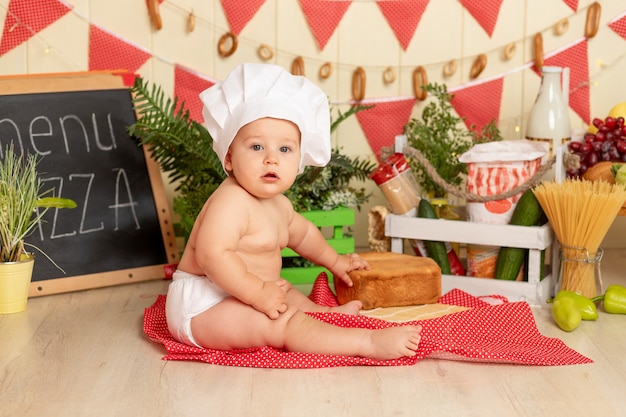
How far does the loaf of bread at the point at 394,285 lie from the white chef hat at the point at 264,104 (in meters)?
0.39

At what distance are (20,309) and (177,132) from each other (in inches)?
25.4

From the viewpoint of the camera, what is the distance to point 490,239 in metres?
2.44

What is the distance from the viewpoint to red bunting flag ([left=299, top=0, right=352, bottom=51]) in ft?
9.59

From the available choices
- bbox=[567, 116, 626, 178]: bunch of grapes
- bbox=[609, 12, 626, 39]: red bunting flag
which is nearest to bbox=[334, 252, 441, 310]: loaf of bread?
bbox=[567, 116, 626, 178]: bunch of grapes

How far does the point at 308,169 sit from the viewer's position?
2.63 metres

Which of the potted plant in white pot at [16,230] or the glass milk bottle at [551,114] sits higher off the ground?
the glass milk bottle at [551,114]

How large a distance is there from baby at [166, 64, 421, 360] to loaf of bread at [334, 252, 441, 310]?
270mm

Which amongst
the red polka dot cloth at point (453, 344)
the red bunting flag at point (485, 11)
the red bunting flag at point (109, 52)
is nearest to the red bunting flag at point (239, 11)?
the red bunting flag at point (109, 52)

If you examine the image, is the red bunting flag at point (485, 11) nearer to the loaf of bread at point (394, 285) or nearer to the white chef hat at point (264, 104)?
the loaf of bread at point (394, 285)

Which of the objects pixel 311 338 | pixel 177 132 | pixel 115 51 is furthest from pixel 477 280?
pixel 115 51

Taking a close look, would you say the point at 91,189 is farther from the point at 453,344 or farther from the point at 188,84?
the point at 453,344

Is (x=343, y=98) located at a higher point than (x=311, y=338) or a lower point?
higher

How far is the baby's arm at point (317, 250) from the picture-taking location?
88.0 inches

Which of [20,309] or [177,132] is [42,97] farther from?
[20,309]
